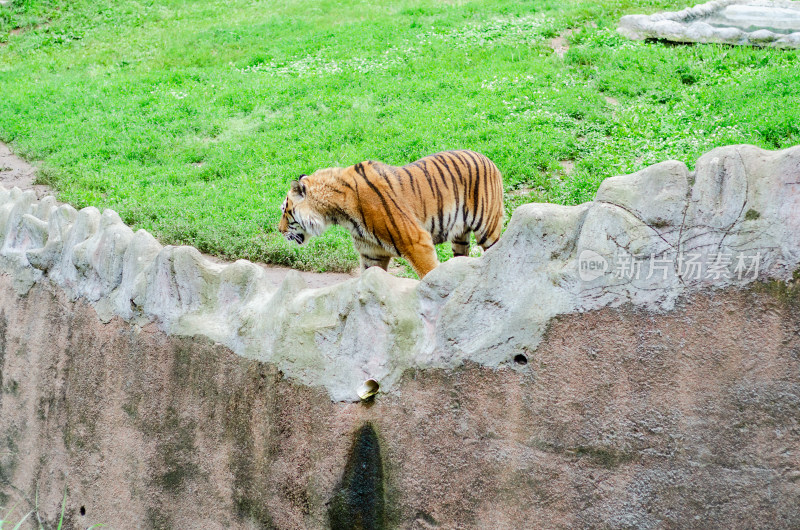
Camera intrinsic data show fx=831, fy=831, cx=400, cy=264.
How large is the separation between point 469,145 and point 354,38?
5.30 m

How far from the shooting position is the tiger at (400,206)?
18.4 ft

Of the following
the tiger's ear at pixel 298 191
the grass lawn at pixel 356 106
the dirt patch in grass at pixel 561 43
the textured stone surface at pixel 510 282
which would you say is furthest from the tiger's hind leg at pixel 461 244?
the dirt patch in grass at pixel 561 43

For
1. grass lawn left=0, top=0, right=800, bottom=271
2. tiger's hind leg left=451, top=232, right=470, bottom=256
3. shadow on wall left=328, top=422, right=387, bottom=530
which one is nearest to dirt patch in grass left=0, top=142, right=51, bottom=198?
grass lawn left=0, top=0, right=800, bottom=271

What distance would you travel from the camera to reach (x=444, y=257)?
688cm

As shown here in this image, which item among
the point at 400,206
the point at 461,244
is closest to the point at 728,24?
the point at 461,244

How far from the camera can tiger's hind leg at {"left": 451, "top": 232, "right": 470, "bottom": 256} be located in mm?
6340

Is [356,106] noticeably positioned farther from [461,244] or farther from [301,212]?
[301,212]

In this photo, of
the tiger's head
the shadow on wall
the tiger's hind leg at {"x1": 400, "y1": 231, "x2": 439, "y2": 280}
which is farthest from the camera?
the tiger's head

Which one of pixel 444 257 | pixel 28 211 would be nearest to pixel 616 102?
pixel 444 257

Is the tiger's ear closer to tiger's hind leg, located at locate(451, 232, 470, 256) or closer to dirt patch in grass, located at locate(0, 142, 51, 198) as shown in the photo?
tiger's hind leg, located at locate(451, 232, 470, 256)

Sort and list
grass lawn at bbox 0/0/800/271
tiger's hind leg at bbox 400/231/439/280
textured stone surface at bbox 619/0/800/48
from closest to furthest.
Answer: tiger's hind leg at bbox 400/231/439/280 < grass lawn at bbox 0/0/800/271 < textured stone surface at bbox 619/0/800/48

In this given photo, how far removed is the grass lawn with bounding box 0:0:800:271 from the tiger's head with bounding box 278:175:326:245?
1.11 meters

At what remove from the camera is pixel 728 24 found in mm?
11859

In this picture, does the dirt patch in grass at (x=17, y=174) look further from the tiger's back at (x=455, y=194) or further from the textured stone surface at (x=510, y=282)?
the textured stone surface at (x=510, y=282)
